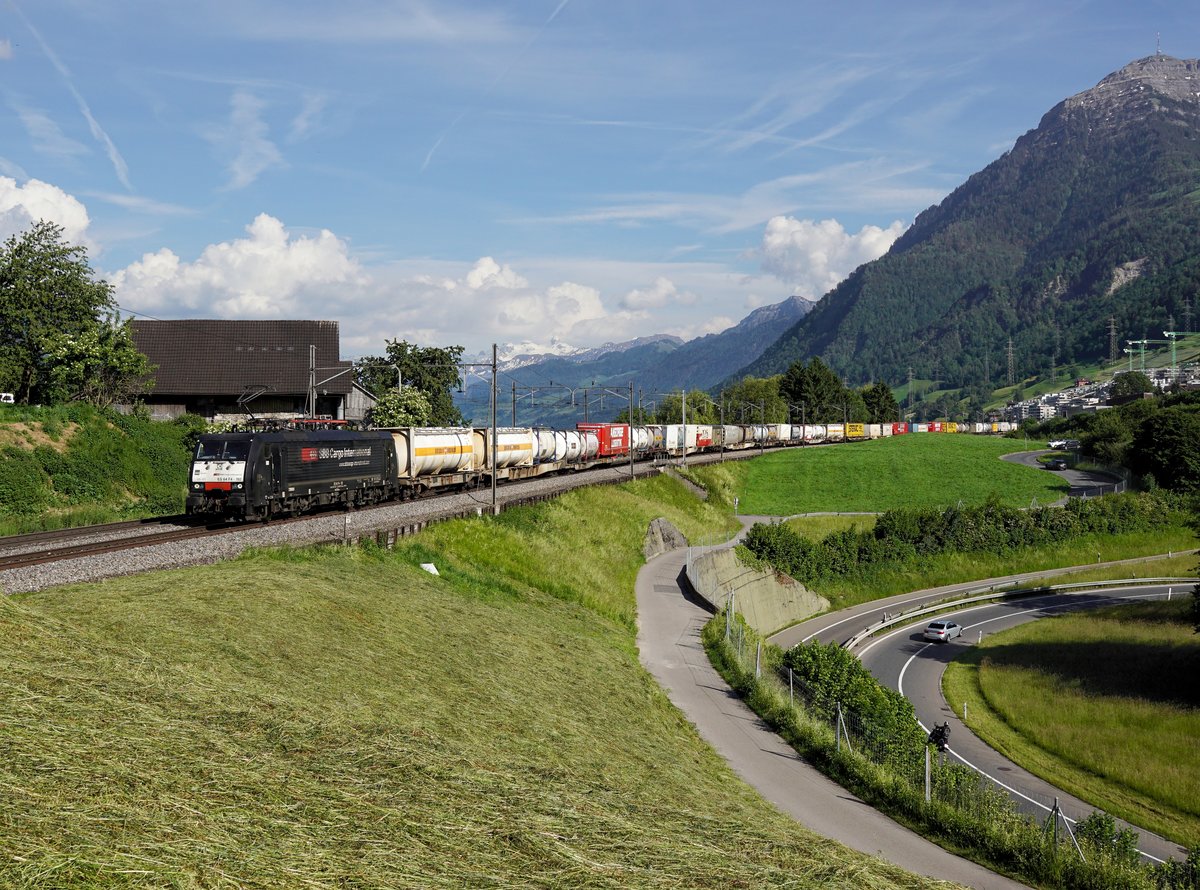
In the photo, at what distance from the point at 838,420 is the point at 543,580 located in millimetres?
166682

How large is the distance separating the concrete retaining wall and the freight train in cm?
1449

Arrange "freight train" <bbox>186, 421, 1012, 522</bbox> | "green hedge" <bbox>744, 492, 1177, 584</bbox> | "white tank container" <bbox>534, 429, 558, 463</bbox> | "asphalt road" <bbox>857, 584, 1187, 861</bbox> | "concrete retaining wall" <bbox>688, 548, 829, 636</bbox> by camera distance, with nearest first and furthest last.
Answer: "asphalt road" <bbox>857, 584, 1187, 861</bbox> → "freight train" <bbox>186, 421, 1012, 522</bbox> → "concrete retaining wall" <bbox>688, 548, 829, 636</bbox> → "white tank container" <bbox>534, 429, 558, 463</bbox> → "green hedge" <bbox>744, 492, 1177, 584</bbox>

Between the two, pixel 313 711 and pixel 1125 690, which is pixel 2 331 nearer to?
pixel 313 711

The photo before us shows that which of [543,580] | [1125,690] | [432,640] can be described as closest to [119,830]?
[432,640]

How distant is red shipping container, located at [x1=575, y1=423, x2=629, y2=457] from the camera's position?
277 ft

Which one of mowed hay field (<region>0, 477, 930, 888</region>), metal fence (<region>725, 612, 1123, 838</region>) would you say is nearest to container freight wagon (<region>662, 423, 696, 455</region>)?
metal fence (<region>725, 612, 1123, 838</region>)

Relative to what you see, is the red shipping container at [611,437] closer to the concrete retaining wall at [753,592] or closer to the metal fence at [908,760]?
the concrete retaining wall at [753,592]

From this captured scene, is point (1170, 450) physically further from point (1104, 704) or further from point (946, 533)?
point (1104, 704)

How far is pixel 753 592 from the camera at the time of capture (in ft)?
197

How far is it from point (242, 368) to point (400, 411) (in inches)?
702

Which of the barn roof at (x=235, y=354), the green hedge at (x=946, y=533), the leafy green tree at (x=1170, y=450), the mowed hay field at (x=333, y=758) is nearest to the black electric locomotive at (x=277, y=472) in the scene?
the mowed hay field at (x=333, y=758)

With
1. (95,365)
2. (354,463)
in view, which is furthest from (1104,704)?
(95,365)

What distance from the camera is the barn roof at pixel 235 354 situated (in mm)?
82812

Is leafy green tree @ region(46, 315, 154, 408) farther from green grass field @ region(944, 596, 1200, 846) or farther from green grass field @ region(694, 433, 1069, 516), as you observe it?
green grass field @ region(944, 596, 1200, 846)
